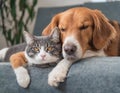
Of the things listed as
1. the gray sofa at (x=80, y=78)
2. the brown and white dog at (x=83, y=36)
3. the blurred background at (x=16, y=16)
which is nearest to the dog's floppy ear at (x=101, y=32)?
the brown and white dog at (x=83, y=36)

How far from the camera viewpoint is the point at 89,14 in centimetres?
160

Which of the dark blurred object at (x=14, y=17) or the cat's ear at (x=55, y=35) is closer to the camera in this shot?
the cat's ear at (x=55, y=35)

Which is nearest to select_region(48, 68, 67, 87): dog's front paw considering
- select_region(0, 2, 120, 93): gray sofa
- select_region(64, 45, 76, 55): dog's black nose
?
select_region(0, 2, 120, 93): gray sofa

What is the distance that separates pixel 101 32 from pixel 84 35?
11cm

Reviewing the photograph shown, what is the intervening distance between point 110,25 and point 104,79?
48 cm

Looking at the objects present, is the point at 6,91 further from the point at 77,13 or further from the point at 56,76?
the point at 77,13

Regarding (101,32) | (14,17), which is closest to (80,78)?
(101,32)

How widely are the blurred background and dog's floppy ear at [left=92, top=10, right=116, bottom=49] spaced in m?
1.61

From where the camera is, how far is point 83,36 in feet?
5.02

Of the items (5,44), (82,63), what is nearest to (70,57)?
(82,63)

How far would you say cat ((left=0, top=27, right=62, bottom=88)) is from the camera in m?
1.41

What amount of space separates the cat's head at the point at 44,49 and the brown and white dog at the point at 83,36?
4 cm

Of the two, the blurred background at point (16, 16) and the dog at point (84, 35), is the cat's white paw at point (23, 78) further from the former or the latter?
the blurred background at point (16, 16)

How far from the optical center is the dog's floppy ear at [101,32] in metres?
1.58
